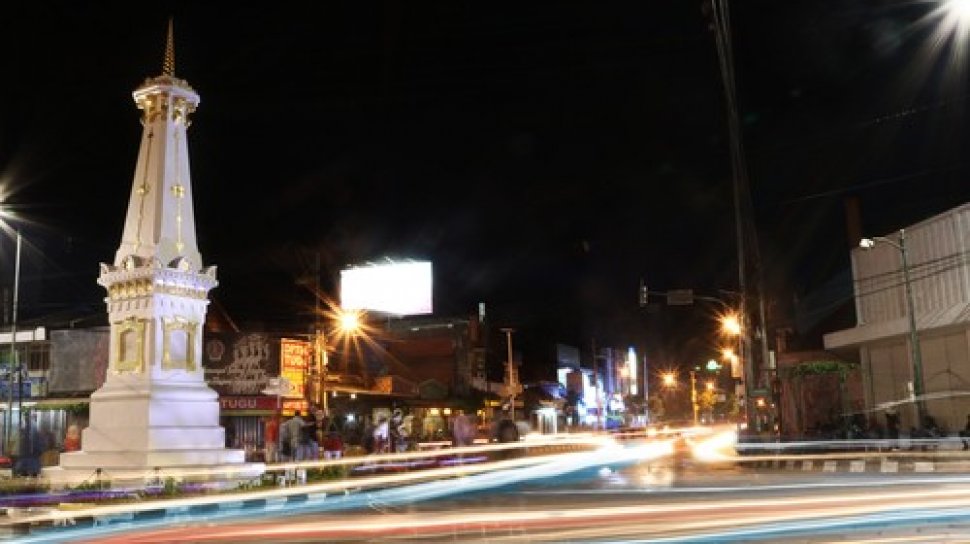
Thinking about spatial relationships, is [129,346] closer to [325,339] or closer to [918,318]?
[325,339]

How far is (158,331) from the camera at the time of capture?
19719 millimetres

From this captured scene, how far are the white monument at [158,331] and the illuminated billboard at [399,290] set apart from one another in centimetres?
3329

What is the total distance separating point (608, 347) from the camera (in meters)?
102

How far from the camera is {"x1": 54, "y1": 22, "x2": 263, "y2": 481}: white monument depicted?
18.9m

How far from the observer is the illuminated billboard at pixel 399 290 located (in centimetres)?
5412

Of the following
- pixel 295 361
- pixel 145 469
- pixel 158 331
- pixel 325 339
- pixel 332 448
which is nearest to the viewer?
pixel 145 469

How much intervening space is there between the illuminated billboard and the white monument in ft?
109

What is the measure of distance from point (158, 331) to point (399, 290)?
1364 inches

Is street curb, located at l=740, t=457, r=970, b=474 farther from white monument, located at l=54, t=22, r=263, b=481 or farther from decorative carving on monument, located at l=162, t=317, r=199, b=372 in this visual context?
decorative carving on monument, located at l=162, t=317, r=199, b=372

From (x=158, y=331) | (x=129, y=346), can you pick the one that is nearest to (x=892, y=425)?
(x=158, y=331)

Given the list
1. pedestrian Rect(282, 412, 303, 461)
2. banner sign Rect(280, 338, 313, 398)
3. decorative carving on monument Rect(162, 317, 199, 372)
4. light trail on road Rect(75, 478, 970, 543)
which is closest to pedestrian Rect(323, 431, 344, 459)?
pedestrian Rect(282, 412, 303, 461)

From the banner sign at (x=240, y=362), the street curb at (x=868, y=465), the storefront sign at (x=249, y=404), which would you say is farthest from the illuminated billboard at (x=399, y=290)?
the street curb at (x=868, y=465)

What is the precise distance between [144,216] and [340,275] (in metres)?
37.9

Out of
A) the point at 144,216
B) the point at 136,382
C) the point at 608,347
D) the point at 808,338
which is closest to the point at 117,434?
the point at 136,382
